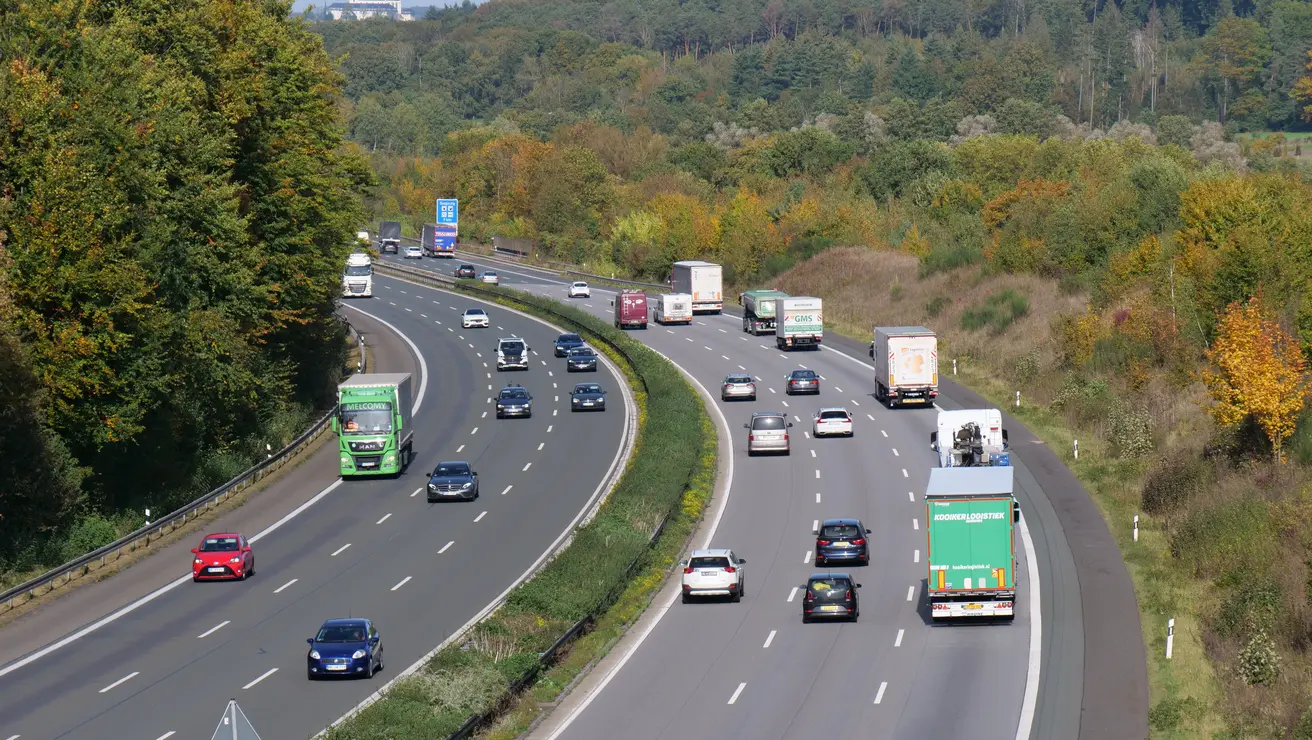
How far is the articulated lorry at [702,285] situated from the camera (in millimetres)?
110062

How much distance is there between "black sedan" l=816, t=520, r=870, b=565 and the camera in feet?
154

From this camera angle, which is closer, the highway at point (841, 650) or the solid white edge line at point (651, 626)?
the highway at point (841, 650)

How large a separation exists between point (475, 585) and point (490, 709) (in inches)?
534

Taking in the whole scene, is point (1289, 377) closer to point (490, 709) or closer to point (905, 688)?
point (905, 688)

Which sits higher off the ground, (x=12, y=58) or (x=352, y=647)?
(x=12, y=58)

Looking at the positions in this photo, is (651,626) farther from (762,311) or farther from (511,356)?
(762,311)

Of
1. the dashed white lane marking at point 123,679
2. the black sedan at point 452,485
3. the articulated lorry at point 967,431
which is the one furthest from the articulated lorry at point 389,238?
the dashed white lane marking at point 123,679

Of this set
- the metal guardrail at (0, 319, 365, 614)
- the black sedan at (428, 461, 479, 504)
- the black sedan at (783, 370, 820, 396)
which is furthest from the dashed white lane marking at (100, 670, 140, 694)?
the black sedan at (783, 370, 820, 396)

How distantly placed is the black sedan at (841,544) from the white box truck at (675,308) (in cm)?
5804

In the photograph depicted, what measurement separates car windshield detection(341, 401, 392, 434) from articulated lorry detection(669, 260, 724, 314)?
50.6 metres

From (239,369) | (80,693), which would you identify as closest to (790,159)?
(239,369)

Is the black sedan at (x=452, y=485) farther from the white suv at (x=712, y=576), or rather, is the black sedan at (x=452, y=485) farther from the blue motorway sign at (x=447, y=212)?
the blue motorway sign at (x=447, y=212)

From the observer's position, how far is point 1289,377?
176 feet

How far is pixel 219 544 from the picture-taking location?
152 ft
